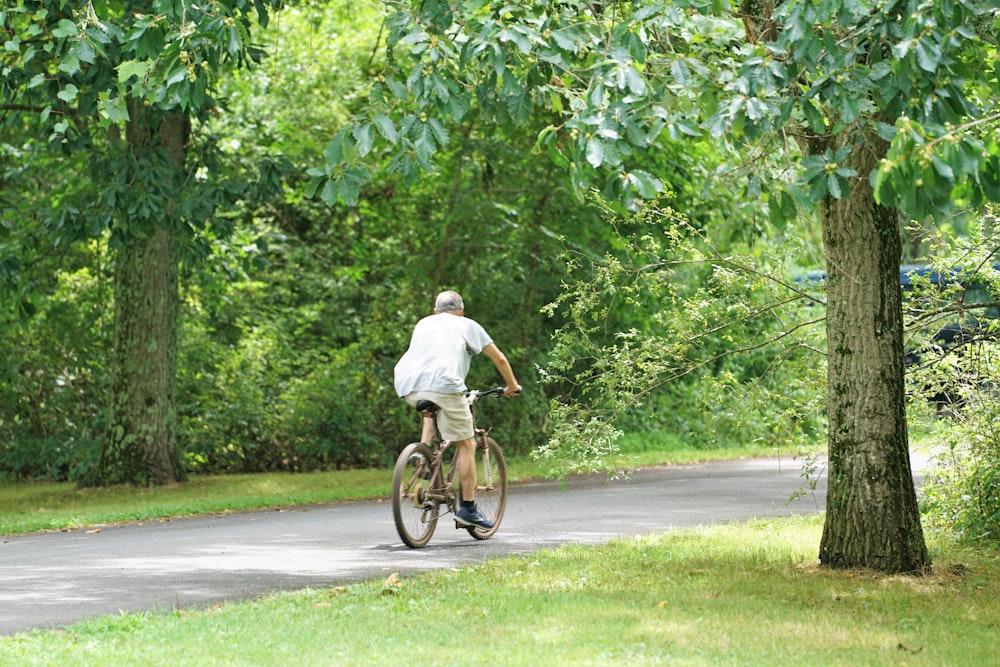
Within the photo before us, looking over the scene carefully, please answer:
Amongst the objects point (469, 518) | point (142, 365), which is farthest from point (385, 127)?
point (142, 365)

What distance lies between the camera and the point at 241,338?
2161 centimetres

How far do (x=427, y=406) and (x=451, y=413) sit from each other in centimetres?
21

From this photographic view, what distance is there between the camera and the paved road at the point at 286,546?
8461mm

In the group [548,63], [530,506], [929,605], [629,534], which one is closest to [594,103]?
[548,63]

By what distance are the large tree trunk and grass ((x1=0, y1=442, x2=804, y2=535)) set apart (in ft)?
1.46

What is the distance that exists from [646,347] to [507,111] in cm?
279

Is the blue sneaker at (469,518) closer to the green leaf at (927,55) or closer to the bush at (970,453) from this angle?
the bush at (970,453)

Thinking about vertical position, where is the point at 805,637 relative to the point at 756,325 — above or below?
below

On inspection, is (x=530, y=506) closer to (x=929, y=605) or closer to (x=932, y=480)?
(x=932, y=480)

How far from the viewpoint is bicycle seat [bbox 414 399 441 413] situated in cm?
1079

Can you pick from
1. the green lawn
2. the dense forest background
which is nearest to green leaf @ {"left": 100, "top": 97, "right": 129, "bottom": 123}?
the green lawn

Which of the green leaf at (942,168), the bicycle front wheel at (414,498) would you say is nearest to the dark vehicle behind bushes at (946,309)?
the bicycle front wheel at (414,498)

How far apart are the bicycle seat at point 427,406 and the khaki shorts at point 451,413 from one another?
2 cm

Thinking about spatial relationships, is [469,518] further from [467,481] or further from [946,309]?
[946,309]
